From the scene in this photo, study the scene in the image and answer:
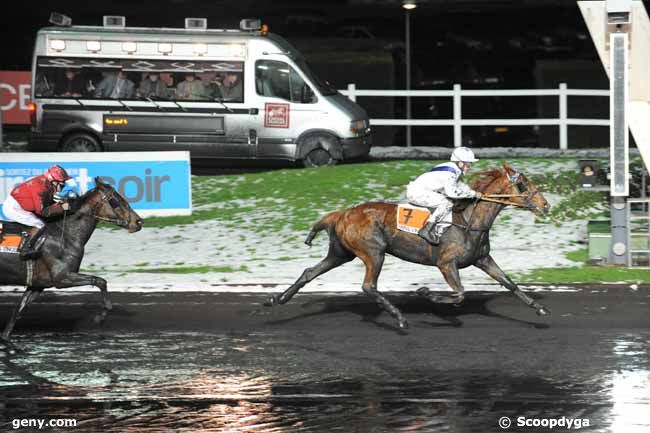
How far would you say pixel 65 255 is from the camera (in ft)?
46.6

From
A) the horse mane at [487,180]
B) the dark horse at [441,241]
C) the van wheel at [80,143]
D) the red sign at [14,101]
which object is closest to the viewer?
the dark horse at [441,241]

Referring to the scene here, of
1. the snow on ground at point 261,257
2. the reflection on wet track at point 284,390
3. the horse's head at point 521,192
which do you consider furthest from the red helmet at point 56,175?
the horse's head at point 521,192

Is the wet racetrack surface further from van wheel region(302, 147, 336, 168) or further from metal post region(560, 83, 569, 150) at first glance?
metal post region(560, 83, 569, 150)

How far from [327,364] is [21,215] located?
13.4 ft

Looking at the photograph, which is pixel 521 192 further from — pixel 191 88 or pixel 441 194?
pixel 191 88

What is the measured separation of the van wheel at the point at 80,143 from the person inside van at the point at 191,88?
81.0 inches

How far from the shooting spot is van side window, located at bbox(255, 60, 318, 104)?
25.7 meters

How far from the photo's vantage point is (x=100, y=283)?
14.3m

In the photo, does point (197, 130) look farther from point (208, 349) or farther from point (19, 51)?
point (19, 51)

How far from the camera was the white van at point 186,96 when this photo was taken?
84.5 ft

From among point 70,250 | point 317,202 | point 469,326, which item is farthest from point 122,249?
point 469,326

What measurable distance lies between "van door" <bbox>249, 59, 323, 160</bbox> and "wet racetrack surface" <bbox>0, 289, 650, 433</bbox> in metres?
9.77

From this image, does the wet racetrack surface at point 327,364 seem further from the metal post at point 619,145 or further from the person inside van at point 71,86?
the person inside van at point 71,86

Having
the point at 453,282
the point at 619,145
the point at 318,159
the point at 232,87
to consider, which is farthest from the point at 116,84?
the point at 453,282
